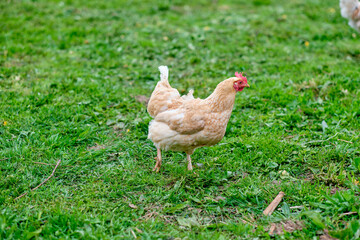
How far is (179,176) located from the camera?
12.5ft

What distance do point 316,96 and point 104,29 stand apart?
516 centimetres

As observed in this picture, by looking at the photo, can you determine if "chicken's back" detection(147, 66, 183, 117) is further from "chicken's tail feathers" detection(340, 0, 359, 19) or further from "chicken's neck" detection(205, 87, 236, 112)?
"chicken's tail feathers" detection(340, 0, 359, 19)

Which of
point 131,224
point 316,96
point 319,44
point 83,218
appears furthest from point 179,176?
point 319,44

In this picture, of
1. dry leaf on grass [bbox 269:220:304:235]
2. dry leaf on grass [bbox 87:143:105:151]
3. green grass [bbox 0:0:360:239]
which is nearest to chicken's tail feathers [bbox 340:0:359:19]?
green grass [bbox 0:0:360:239]

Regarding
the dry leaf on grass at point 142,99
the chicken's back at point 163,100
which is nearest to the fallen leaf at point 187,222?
the chicken's back at point 163,100

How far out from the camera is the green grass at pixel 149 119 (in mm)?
3176

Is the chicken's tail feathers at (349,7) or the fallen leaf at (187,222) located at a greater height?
the chicken's tail feathers at (349,7)

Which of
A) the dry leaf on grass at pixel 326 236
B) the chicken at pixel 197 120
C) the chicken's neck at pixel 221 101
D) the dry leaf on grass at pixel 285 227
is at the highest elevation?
the chicken's neck at pixel 221 101

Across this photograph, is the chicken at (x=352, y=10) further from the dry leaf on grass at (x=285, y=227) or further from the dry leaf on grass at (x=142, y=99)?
the dry leaf on grass at (x=285, y=227)

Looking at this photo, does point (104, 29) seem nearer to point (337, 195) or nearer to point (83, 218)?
point (83, 218)

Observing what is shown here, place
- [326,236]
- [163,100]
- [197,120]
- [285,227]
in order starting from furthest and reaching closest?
[163,100] < [197,120] < [285,227] < [326,236]

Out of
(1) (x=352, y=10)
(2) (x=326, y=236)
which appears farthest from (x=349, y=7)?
(2) (x=326, y=236)

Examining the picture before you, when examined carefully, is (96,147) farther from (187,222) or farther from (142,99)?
(187,222)

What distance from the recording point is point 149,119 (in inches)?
187
